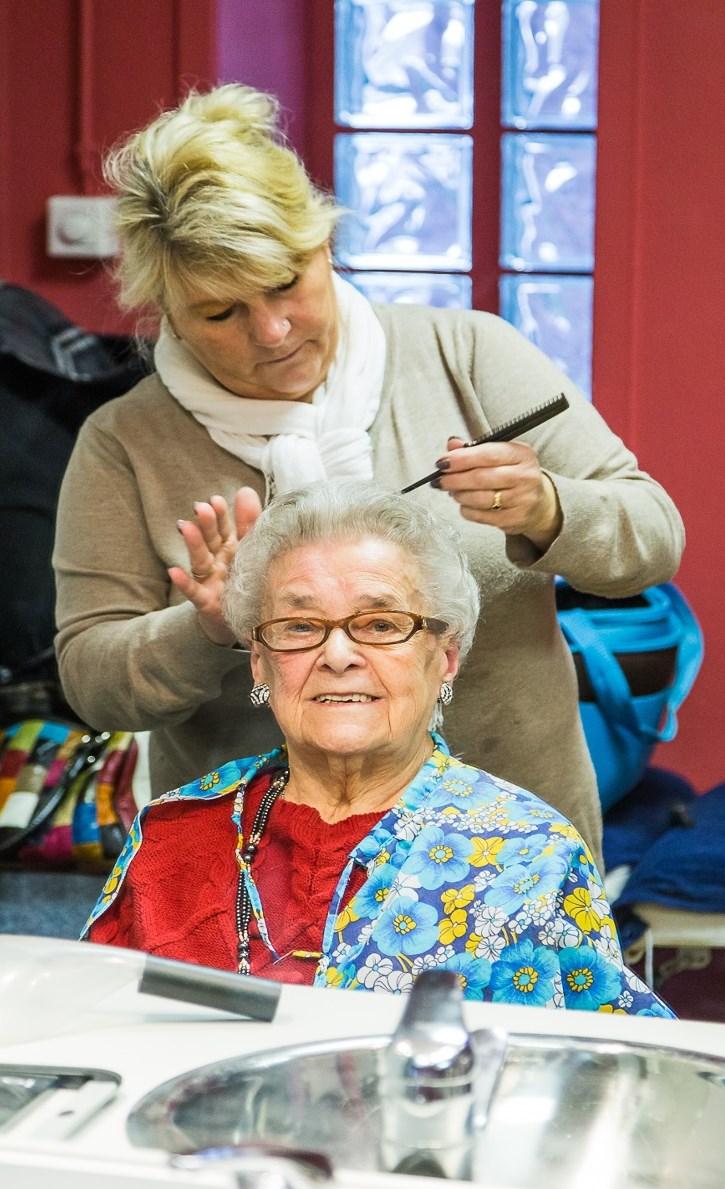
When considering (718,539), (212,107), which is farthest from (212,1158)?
(718,539)

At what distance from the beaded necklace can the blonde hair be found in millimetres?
522

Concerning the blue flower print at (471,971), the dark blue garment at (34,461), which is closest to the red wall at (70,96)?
the dark blue garment at (34,461)

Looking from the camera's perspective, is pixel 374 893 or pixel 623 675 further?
pixel 623 675

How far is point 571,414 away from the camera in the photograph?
6.04 ft

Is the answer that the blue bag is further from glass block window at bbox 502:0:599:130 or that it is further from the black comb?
glass block window at bbox 502:0:599:130

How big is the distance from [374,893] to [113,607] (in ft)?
1.77

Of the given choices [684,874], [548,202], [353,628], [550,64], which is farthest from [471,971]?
[550,64]

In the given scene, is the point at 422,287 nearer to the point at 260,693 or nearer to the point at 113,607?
the point at 113,607

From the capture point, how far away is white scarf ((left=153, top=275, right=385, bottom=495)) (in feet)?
5.95

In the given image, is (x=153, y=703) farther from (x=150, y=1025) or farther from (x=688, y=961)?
(x=688, y=961)

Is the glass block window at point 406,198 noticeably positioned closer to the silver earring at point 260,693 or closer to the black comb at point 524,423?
the black comb at point 524,423

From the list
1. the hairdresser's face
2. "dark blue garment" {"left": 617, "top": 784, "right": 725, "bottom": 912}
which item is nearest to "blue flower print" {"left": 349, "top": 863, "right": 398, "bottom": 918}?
the hairdresser's face

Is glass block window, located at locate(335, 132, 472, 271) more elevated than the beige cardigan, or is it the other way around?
glass block window, located at locate(335, 132, 472, 271)

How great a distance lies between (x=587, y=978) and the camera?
139cm
